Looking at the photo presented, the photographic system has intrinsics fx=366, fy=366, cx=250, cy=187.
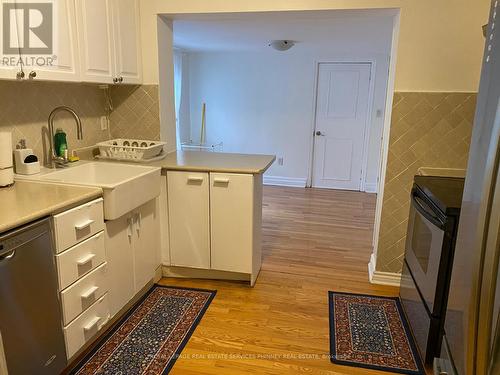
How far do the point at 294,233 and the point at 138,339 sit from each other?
2.09 metres

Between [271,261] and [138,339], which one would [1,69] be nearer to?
[138,339]

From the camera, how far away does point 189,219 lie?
2.65 metres

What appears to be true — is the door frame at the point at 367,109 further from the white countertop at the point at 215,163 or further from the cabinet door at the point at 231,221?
the cabinet door at the point at 231,221

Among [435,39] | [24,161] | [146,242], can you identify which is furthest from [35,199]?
[435,39]

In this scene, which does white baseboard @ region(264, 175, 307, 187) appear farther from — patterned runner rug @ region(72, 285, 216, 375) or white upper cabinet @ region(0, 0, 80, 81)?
white upper cabinet @ region(0, 0, 80, 81)

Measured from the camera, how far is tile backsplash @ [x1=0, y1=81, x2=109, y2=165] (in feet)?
6.92

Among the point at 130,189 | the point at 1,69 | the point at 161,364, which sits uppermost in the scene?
the point at 1,69

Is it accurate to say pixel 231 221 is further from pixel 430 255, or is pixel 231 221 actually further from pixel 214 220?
pixel 430 255

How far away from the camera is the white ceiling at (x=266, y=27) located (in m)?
2.62

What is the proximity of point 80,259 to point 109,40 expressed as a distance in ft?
4.94

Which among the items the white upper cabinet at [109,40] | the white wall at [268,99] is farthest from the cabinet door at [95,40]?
the white wall at [268,99]

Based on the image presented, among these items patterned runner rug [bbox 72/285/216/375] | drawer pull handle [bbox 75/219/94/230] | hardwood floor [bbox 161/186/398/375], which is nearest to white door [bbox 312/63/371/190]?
hardwood floor [bbox 161/186/398/375]

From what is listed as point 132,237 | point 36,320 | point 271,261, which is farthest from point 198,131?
point 36,320

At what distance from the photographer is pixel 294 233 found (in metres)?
3.83
